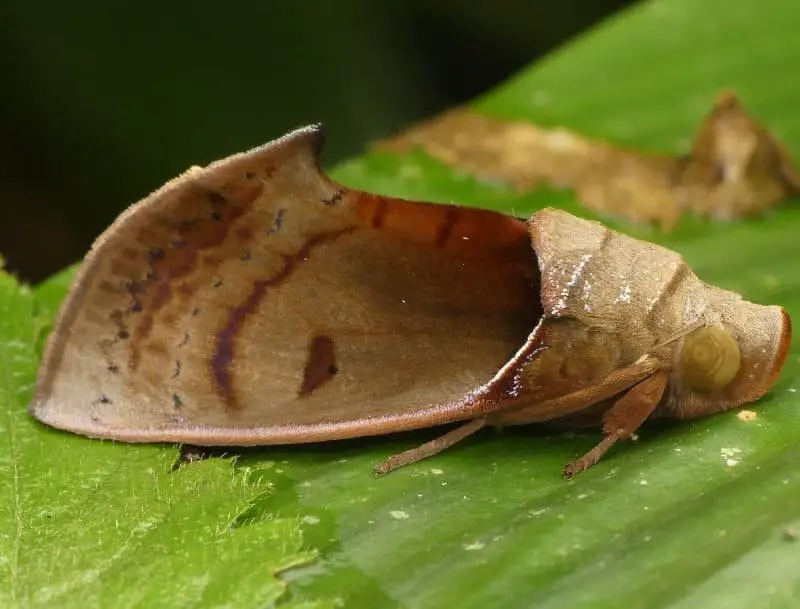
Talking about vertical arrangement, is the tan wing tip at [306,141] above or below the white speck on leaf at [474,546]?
above

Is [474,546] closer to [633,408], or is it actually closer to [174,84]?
[633,408]

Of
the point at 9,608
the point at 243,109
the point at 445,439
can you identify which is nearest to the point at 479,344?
the point at 445,439

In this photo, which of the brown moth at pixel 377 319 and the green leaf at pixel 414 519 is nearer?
the green leaf at pixel 414 519

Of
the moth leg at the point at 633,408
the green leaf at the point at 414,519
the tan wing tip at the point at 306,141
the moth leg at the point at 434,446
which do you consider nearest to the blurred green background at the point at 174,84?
the green leaf at the point at 414,519

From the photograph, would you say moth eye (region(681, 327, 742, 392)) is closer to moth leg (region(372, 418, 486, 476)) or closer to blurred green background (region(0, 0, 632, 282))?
moth leg (region(372, 418, 486, 476))

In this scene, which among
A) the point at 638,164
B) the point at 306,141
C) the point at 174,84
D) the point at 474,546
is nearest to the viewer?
the point at 474,546

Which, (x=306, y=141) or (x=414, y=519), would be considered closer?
(x=414, y=519)

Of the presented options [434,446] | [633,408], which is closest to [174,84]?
[434,446]

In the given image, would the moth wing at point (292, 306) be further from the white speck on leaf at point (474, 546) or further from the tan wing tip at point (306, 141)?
Answer: the white speck on leaf at point (474, 546)
